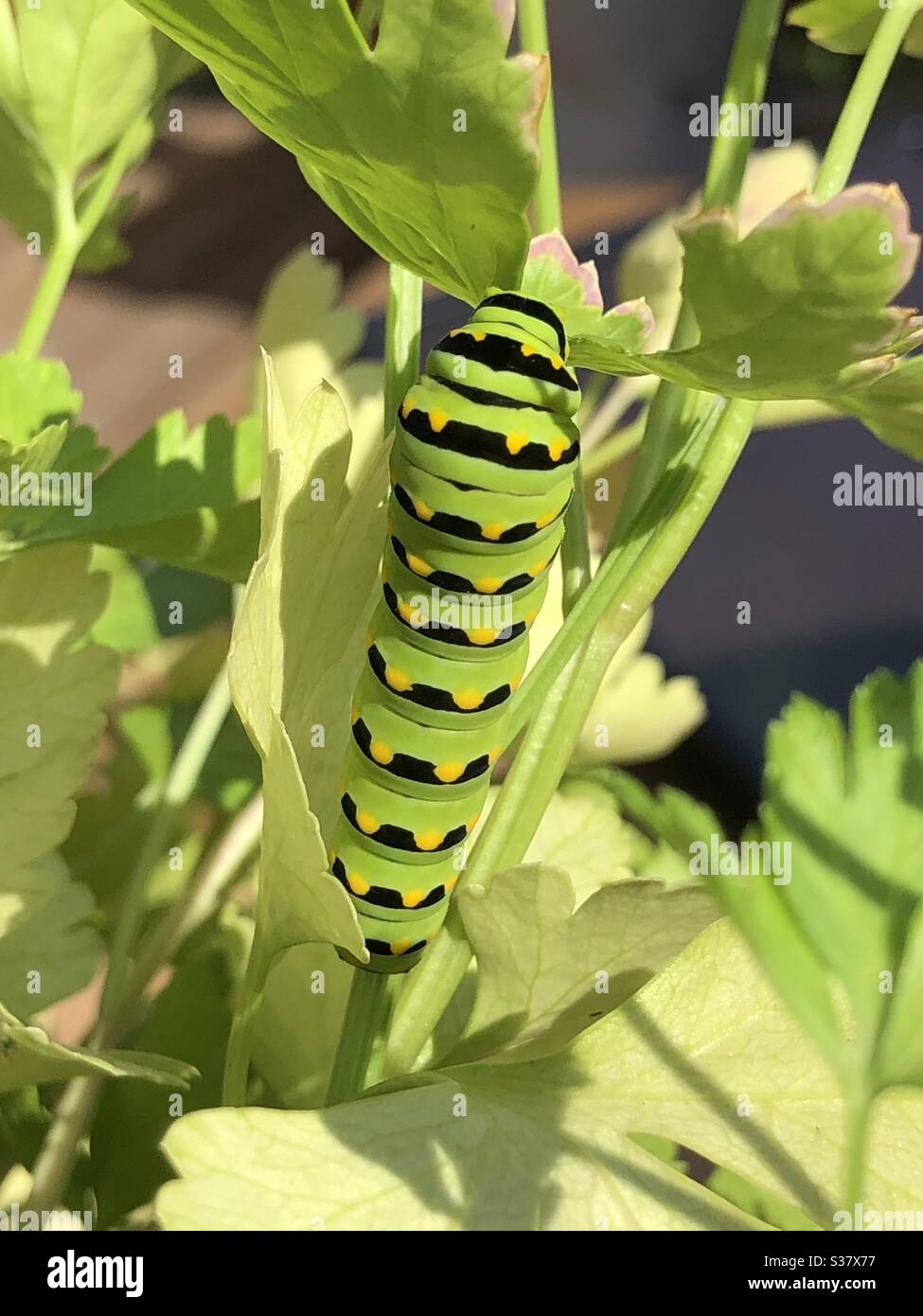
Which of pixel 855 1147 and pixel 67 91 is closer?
pixel 855 1147

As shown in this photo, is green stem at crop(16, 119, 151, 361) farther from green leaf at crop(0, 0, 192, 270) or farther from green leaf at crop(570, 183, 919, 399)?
green leaf at crop(570, 183, 919, 399)

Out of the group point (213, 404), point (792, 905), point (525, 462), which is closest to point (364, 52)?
point (525, 462)

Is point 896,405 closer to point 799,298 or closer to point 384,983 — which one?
point 799,298

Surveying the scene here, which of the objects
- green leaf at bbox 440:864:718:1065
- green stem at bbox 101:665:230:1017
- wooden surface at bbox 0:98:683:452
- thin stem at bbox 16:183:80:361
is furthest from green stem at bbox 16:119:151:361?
wooden surface at bbox 0:98:683:452

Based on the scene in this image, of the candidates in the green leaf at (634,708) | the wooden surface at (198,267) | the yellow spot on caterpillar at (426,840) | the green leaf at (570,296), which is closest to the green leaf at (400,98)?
the green leaf at (570,296)

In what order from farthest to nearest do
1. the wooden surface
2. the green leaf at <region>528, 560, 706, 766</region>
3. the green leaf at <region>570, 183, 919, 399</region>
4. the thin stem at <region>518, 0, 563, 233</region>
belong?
the wooden surface
the green leaf at <region>528, 560, 706, 766</region>
the thin stem at <region>518, 0, 563, 233</region>
the green leaf at <region>570, 183, 919, 399</region>

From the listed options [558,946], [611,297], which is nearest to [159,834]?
[558,946]

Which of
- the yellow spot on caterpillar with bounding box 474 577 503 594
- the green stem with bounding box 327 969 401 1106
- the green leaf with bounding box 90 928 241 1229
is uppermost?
the yellow spot on caterpillar with bounding box 474 577 503 594
